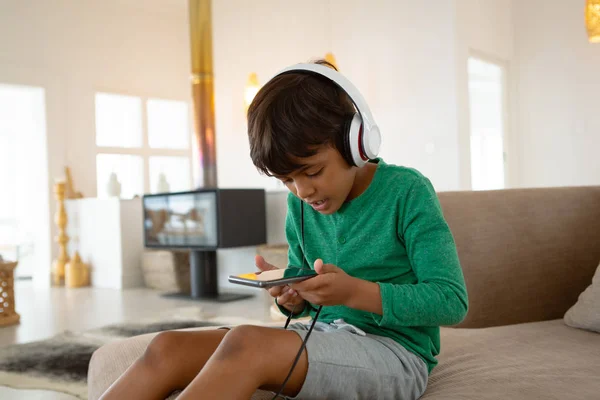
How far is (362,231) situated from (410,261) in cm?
11

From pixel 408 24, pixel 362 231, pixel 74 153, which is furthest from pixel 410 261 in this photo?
pixel 74 153

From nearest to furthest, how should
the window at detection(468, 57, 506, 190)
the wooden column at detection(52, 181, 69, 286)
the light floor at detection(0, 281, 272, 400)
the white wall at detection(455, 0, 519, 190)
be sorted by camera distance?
the light floor at detection(0, 281, 272, 400)
the white wall at detection(455, 0, 519, 190)
the window at detection(468, 57, 506, 190)
the wooden column at detection(52, 181, 69, 286)

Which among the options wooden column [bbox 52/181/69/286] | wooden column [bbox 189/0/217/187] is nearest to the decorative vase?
wooden column [bbox 52/181/69/286]

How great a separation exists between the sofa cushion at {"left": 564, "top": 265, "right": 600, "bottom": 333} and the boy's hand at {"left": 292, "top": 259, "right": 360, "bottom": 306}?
0.80 meters

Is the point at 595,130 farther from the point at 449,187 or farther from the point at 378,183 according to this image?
the point at 378,183

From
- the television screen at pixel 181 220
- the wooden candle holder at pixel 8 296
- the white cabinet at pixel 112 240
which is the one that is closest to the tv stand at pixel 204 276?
the television screen at pixel 181 220

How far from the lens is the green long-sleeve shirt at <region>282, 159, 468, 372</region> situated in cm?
99

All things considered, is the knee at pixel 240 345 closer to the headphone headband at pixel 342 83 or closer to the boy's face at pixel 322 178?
the boy's face at pixel 322 178

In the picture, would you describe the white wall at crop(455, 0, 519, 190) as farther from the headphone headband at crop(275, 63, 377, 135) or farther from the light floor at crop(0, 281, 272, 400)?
the headphone headband at crop(275, 63, 377, 135)

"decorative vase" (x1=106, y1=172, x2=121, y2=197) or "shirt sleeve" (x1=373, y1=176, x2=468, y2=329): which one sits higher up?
"decorative vase" (x1=106, y1=172, x2=121, y2=197)

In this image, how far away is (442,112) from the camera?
444 centimetres

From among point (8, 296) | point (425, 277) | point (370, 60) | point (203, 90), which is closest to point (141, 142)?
point (203, 90)

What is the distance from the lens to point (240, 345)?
2.93ft

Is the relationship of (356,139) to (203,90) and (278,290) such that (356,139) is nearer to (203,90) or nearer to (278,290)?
(278,290)
